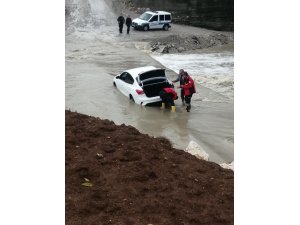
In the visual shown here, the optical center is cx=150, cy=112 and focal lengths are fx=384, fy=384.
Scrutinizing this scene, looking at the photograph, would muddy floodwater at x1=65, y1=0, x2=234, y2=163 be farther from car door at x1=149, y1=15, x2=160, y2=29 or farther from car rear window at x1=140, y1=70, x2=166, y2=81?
car rear window at x1=140, y1=70, x2=166, y2=81

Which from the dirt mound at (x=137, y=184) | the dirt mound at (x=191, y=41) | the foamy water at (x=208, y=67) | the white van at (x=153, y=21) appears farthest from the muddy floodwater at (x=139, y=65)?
the dirt mound at (x=137, y=184)

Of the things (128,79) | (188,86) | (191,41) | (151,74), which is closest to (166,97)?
(188,86)

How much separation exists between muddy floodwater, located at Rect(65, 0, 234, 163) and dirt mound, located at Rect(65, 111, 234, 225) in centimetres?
224

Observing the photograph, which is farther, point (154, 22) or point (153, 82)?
point (154, 22)

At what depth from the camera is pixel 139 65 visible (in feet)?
68.5

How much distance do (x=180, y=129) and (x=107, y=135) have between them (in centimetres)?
363

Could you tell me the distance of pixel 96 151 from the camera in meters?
6.87

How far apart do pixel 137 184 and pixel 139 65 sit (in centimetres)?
1558

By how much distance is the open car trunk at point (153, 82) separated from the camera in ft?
43.3

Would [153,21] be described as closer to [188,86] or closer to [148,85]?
[148,85]

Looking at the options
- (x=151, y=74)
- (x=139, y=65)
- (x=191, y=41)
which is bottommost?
(x=151, y=74)

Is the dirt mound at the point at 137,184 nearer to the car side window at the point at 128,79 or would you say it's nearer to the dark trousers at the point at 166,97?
the dark trousers at the point at 166,97
